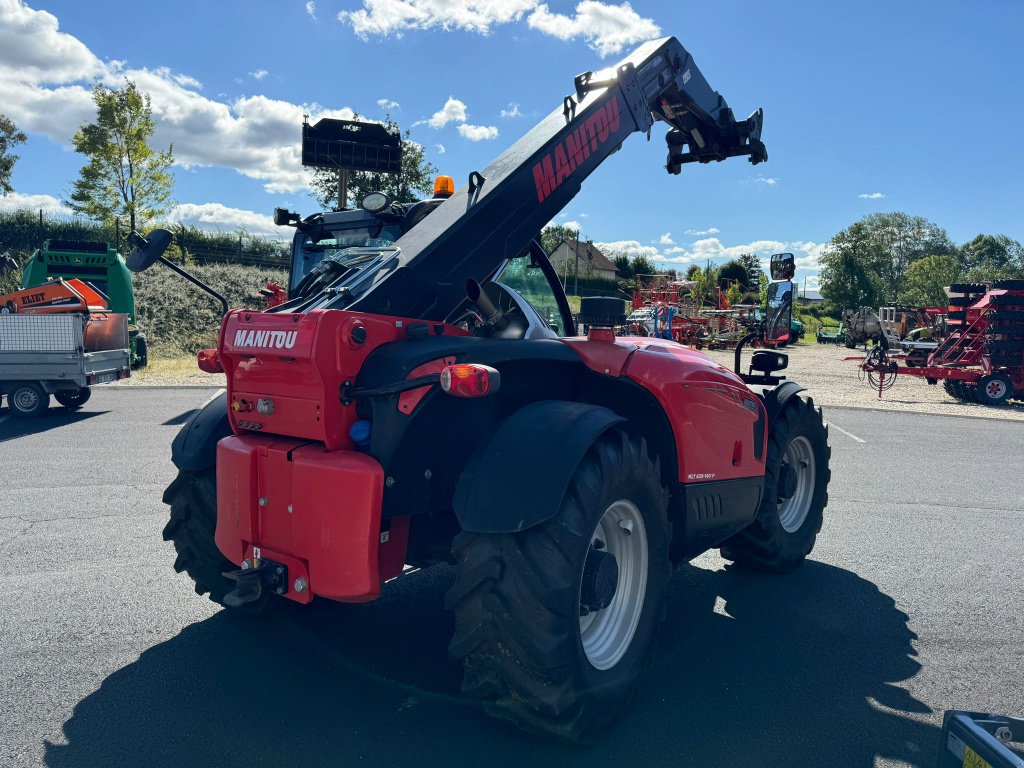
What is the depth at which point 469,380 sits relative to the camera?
255cm

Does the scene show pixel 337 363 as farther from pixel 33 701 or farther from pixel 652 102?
pixel 652 102

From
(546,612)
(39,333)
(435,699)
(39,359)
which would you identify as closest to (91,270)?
(39,333)

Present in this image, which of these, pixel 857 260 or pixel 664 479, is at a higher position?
pixel 857 260

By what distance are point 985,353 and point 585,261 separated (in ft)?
172

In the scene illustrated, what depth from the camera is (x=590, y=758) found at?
109 inches

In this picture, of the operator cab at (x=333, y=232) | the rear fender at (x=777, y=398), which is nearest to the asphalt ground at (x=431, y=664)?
the rear fender at (x=777, y=398)

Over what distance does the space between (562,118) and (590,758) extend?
10.4 ft

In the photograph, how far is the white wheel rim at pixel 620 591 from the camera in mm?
3152

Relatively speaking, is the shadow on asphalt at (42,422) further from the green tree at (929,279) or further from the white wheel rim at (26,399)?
the green tree at (929,279)

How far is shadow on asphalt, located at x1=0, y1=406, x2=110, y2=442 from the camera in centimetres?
989

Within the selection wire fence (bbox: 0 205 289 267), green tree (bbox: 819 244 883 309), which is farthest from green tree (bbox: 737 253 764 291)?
wire fence (bbox: 0 205 289 267)

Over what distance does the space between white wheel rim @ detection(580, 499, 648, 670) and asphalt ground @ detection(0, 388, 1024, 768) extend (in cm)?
28

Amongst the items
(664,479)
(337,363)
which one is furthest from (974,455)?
(337,363)

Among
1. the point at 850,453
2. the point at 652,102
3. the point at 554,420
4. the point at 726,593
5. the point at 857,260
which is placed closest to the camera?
the point at 554,420
